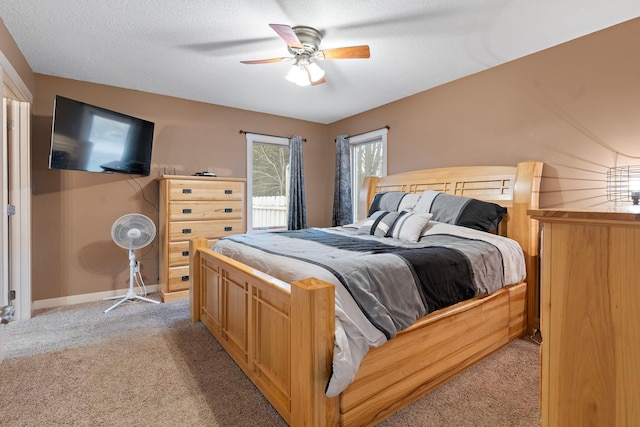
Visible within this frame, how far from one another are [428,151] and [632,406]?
3.32m

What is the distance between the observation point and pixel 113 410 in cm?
170

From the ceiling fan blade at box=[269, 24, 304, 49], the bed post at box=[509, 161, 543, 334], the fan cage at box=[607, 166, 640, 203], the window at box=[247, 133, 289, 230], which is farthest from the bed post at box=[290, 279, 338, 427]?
the window at box=[247, 133, 289, 230]

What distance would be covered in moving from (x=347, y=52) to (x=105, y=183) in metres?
3.16

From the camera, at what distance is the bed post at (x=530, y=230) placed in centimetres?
264

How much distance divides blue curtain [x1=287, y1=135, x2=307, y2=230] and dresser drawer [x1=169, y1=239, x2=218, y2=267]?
5.57 ft

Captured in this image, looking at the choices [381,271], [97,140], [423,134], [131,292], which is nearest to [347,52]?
[381,271]

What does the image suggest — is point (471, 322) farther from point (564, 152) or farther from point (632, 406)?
point (564, 152)

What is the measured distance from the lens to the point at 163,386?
1907mm

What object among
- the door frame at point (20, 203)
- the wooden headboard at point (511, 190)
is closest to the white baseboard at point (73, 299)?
the door frame at point (20, 203)

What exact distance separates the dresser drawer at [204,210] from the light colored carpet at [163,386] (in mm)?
1324

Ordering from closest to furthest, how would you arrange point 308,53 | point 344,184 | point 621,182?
point 621,182, point 308,53, point 344,184

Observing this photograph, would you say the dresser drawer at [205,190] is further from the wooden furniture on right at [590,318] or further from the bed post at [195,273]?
the wooden furniture on right at [590,318]

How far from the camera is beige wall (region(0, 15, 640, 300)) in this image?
96.5 inches

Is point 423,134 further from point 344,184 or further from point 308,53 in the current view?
point 308,53
